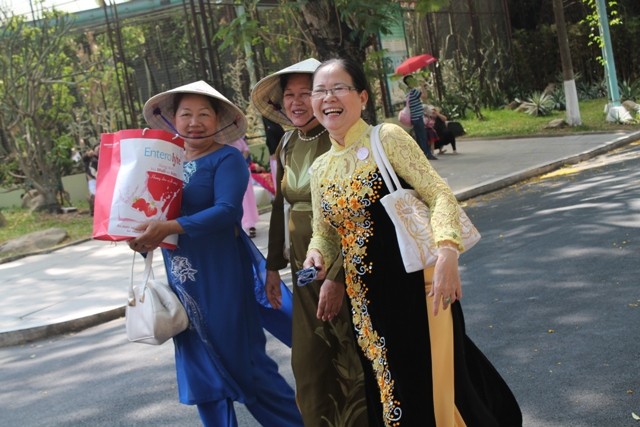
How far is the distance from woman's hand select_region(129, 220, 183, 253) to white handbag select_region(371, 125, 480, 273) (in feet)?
3.81

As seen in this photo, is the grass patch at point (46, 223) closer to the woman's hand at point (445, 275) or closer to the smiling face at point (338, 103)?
the smiling face at point (338, 103)

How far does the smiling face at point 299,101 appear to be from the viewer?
4.05m

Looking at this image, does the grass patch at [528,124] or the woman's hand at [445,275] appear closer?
the woman's hand at [445,275]

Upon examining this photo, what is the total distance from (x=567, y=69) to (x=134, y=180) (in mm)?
17598

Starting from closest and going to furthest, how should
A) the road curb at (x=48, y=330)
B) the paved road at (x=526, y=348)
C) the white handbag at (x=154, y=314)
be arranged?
1. the white handbag at (x=154, y=314)
2. the paved road at (x=526, y=348)
3. the road curb at (x=48, y=330)

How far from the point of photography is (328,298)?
3477 mm

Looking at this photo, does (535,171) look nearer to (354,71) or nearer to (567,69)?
(567,69)

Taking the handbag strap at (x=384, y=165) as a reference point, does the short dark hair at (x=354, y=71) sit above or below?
above

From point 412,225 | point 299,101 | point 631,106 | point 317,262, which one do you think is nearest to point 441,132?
point 631,106

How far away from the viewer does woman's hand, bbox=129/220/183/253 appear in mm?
3820

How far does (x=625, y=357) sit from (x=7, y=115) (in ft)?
48.2

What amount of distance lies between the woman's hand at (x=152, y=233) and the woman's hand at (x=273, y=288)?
1.85 ft

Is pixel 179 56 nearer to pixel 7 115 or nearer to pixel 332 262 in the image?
pixel 7 115

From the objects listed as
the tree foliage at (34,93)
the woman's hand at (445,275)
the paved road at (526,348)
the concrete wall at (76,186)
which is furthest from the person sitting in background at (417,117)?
the woman's hand at (445,275)
